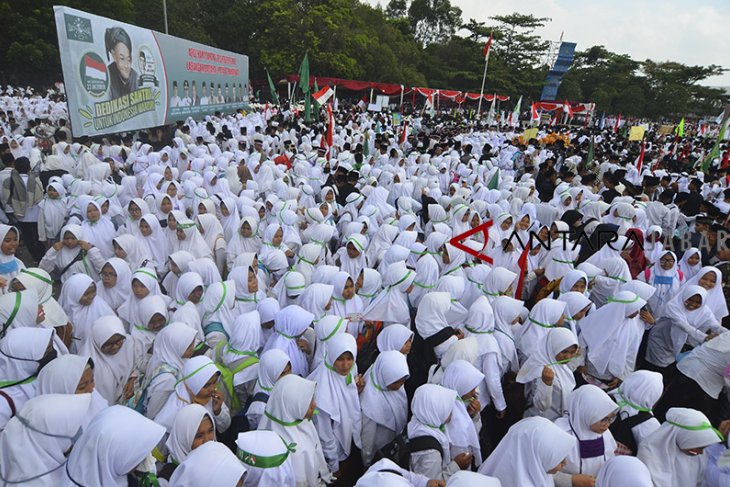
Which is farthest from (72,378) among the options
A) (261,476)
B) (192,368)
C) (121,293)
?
(121,293)

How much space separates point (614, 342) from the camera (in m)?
3.68

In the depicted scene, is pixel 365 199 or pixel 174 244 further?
pixel 365 199

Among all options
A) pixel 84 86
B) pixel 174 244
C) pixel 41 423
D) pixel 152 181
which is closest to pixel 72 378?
pixel 41 423

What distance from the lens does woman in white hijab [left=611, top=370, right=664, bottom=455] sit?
266cm

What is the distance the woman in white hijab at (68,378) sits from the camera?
2404mm

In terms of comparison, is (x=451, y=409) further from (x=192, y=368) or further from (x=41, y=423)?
(x=41, y=423)

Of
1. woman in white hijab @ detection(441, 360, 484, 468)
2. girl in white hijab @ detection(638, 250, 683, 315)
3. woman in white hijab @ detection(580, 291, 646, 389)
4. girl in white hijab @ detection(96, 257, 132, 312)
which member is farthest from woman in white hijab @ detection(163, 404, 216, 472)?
girl in white hijab @ detection(638, 250, 683, 315)

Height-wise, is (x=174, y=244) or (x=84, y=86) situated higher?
(x=84, y=86)

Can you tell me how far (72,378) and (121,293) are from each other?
5.65 feet

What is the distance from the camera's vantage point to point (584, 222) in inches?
268

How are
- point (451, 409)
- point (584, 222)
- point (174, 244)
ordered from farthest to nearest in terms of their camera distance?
1. point (584, 222)
2. point (174, 244)
3. point (451, 409)

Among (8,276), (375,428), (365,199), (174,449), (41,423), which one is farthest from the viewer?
(365,199)

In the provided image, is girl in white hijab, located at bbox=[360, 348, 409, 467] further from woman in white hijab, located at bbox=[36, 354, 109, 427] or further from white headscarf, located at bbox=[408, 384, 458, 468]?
woman in white hijab, located at bbox=[36, 354, 109, 427]

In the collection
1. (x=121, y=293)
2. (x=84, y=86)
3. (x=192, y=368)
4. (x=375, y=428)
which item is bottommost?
(x=375, y=428)
